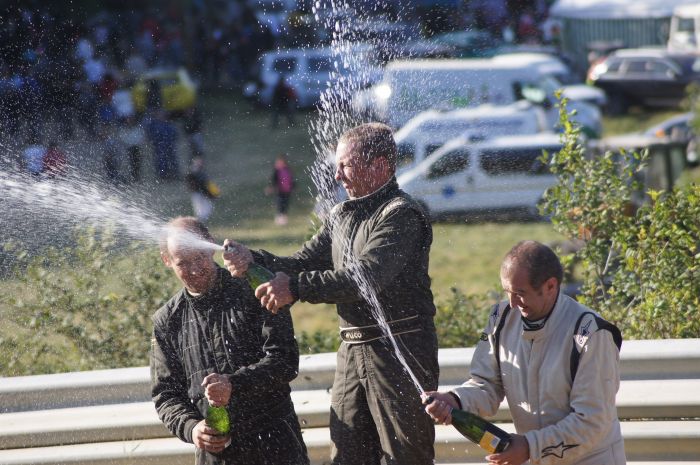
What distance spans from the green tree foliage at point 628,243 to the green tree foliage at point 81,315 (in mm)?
2604

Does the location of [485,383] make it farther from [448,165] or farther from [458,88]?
[458,88]

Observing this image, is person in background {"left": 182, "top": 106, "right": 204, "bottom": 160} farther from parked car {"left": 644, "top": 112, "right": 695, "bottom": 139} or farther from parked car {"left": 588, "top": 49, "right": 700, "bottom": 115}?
parked car {"left": 588, "top": 49, "right": 700, "bottom": 115}

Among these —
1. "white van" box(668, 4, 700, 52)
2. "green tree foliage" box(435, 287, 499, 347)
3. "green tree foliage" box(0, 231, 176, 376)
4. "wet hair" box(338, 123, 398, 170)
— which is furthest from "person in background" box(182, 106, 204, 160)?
"wet hair" box(338, 123, 398, 170)

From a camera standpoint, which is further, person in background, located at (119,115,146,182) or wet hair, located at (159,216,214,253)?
person in background, located at (119,115,146,182)

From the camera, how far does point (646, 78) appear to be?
2675cm

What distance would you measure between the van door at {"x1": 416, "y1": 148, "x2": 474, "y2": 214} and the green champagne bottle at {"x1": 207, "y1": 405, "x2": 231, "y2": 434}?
43.2 ft

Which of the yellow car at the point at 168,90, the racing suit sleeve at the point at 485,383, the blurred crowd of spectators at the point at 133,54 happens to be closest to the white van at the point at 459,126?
the blurred crowd of spectators at the point at 133,54

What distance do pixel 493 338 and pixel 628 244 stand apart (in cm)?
255

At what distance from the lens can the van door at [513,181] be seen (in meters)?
17.7

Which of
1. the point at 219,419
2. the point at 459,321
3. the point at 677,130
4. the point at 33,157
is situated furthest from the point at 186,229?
the point at 677,130

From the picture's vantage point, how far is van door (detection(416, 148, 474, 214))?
17703 mm

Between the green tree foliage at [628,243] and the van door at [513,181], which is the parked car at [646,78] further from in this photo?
the green tree foliage at [628,243]

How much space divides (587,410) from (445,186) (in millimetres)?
14137

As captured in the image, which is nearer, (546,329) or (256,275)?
(546,329)
